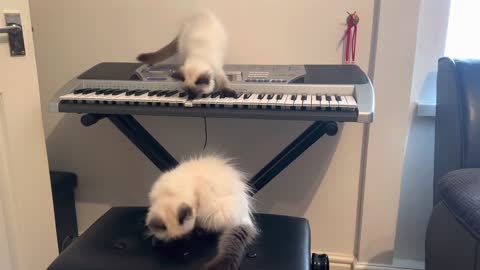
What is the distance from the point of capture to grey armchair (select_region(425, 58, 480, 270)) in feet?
3.68

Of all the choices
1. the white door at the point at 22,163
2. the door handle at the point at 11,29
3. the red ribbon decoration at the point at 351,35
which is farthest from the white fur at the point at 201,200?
the red ribbon decoration at the point at 351,35

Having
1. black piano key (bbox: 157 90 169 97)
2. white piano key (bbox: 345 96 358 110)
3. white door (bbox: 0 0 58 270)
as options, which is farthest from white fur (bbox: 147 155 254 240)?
white door (bbox: 0 0 58 270)

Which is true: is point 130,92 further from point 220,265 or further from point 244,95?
point 220,265

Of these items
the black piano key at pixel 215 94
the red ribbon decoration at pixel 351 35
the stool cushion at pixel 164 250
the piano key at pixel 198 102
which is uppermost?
the red ribbon decoration at pixel 351 35

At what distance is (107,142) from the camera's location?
6.37 ft

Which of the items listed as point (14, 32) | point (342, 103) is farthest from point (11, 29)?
point (342, 103)

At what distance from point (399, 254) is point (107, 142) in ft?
4.44

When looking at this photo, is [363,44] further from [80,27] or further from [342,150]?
[80,27]

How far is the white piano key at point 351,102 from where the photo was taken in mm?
1182

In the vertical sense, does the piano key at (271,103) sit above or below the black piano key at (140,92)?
below

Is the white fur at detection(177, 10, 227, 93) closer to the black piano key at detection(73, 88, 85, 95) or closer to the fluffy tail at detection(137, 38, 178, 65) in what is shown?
the fluffy tail at detection(137, 38, 178, 65)

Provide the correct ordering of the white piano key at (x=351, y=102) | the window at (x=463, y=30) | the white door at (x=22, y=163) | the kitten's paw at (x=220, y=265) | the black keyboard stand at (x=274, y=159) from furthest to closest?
the window at (x=463, y=30)
the black keyboard stand at (x=274, y=159)
the white door at (x=22, y=163)
the white piano key at (x=351, y=102)
the kitten's paw at (x=220, y=265)

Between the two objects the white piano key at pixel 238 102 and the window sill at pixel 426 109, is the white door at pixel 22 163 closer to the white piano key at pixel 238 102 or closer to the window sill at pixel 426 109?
the white piano key at pixel 238 102

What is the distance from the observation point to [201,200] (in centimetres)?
113
